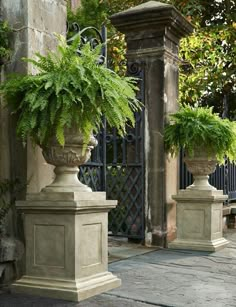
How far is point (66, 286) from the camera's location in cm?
443

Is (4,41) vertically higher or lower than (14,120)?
higher

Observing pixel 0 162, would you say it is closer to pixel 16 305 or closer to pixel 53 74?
pixel 53 74

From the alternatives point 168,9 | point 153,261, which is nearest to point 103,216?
point 153,261

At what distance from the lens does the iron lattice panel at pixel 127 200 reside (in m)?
7.99

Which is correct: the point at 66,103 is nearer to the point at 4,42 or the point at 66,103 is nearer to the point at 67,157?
the point at 67,157

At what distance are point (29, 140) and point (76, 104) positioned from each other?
84 cm

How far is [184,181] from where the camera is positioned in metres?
9.01

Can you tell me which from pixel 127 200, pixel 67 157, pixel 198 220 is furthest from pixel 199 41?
pixel 67 157

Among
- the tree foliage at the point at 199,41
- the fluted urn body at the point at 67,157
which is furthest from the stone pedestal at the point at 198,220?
the tree foliage at the point at 199,41

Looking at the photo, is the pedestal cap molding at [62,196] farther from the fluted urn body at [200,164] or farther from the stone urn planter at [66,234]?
the fluted urn body at [200,164]

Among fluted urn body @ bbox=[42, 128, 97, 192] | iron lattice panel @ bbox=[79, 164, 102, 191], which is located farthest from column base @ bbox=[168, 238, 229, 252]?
fluted urn body @ bbox=[42, 128, 97, 192]

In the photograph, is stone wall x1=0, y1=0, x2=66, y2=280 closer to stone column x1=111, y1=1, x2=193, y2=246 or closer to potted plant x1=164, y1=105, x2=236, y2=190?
potted plant x1=164, y1=105, x2=236, y2=190

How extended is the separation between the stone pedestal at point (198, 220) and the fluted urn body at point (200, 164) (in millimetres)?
176

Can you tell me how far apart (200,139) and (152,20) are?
1.90 meters
